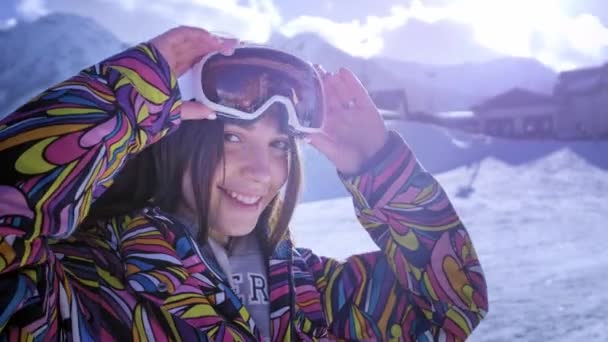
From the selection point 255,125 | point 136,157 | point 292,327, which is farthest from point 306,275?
point 136,157

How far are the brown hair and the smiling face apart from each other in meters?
0.02

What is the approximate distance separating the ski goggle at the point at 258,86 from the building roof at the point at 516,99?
2400 centimetres

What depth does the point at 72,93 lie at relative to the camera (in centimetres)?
93

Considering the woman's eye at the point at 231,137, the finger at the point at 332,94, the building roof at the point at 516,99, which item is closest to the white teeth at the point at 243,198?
the woman's eye at the point at 231,137

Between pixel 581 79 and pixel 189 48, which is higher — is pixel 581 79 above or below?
below

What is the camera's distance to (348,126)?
1563mm

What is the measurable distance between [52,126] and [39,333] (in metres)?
0.37

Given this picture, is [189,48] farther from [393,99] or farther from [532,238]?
[393,99]

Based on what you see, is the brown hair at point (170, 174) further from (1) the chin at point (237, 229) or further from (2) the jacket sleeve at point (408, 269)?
(2) the jacket sleeve at point (408, 269)

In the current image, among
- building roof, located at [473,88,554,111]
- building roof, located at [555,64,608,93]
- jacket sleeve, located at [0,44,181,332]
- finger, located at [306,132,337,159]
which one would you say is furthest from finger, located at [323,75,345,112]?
building roof, located at [473,88,554,111]

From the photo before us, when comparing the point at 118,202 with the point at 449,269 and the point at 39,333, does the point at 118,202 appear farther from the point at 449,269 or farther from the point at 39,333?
the point at 449,269

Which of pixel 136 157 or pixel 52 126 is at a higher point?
pixel 52 126

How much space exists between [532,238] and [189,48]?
250 inches

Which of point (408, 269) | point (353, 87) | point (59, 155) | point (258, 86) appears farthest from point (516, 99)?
point (59, 155)
